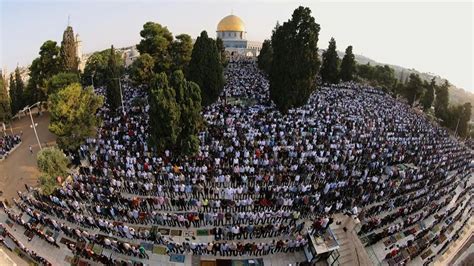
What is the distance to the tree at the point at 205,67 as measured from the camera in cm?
2917

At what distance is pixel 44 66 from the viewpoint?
1387 inches

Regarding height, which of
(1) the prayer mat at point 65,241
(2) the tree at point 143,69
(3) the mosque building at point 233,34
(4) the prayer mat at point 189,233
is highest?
(3) the mosque building at point 233,34

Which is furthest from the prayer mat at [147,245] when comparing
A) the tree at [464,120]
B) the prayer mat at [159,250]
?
the tree at [464,120]

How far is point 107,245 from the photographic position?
47.9 ft

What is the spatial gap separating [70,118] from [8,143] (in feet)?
30.6

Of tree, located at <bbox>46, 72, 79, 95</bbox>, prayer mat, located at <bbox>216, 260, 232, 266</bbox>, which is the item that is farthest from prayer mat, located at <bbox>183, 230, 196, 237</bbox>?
tree, located at <bbox>46, 72, 79, 95</bbox>

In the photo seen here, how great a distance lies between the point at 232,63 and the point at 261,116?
36.7m

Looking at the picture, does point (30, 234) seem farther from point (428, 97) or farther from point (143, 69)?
point (428, 97)

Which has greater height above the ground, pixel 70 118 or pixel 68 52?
pixel 68 52

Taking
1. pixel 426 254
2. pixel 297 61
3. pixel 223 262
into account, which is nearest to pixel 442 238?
pixel 426 254

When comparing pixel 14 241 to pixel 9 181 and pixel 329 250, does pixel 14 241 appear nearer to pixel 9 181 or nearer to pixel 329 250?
pixel 9 181

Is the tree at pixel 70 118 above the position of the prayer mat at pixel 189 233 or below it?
above

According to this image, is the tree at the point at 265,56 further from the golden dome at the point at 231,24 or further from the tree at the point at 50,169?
the golden dome at the point at 231,24

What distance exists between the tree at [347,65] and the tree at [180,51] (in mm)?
24290
